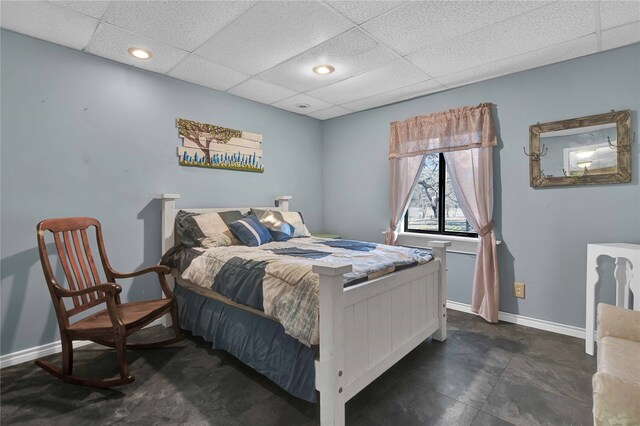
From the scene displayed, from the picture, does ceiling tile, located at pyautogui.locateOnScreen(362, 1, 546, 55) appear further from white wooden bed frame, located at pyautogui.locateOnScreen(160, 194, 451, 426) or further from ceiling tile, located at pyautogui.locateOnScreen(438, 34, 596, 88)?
white wooden bed frame, located at pyautogui.locateOnScreen(160, 194, 451, 426)

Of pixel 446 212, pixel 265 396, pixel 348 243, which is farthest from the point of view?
pixel 446 212

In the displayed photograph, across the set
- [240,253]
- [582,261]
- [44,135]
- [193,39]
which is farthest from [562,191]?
[44,135]

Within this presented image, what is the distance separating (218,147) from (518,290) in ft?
10.9

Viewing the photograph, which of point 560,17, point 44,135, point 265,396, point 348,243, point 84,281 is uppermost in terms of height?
point 560,17

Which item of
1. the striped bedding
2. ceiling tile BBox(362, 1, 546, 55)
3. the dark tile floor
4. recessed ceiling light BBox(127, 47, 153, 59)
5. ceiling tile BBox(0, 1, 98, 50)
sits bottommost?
the dark tile floor

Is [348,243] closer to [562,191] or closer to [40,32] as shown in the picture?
[562,191]

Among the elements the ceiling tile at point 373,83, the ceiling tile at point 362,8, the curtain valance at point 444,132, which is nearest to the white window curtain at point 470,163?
the curtain valance at point 444,132

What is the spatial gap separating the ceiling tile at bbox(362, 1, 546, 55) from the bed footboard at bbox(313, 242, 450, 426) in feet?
5.53

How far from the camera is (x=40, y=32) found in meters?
2.25

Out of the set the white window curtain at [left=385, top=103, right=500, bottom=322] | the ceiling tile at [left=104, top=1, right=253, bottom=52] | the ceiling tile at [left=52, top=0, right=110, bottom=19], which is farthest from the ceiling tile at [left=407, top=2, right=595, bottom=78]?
the ceiling tile at [left=52, top=0, right=110, bottom=19]

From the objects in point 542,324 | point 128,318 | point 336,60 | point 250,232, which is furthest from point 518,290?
point 128,318

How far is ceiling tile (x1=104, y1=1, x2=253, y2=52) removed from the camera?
194cm

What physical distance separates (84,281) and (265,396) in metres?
1.65

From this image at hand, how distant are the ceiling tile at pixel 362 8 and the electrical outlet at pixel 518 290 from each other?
8.61ft
